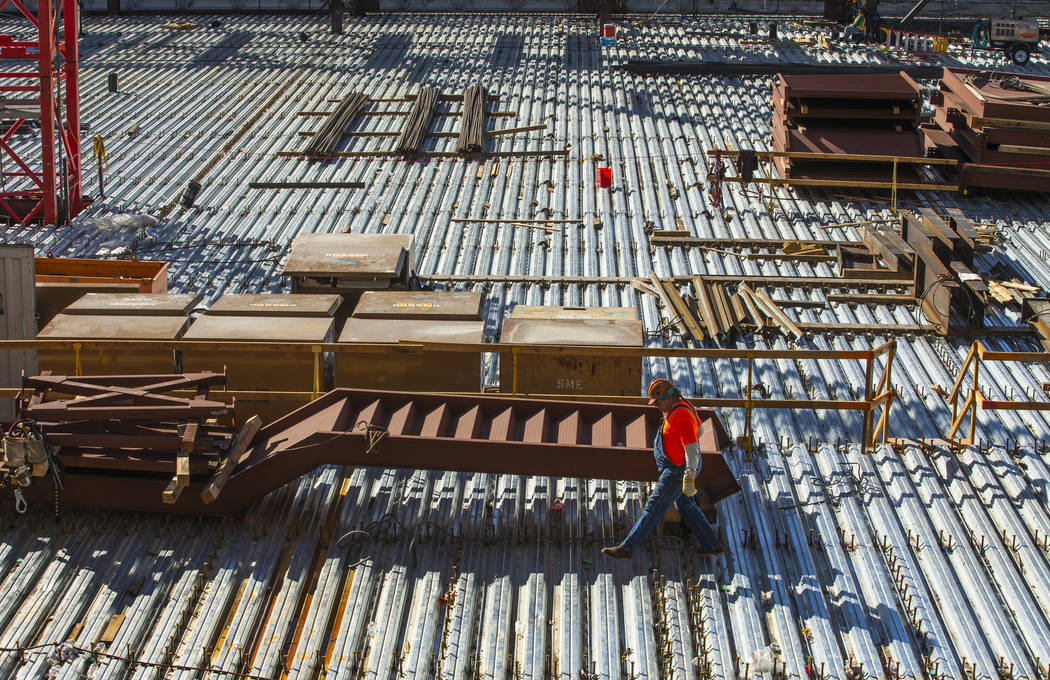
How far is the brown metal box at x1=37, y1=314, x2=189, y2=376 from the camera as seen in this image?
9.66m

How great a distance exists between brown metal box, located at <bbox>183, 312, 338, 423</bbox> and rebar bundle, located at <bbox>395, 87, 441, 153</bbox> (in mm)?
9769

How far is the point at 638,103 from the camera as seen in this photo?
2198 centimetres

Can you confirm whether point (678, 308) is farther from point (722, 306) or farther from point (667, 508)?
point (667, 508)

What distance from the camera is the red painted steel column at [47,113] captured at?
633 inches

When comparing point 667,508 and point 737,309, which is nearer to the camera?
point 667,508

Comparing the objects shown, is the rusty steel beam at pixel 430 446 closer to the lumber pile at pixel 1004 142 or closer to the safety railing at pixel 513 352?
the safety railing at pixel 513 352

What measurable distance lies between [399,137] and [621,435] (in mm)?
12353

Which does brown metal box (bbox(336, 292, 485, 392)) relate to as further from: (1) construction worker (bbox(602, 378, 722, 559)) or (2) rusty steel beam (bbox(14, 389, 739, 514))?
(1) construction worker (bbox(602, 378, 722, 559))

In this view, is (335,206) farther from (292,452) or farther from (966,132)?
(966,132)

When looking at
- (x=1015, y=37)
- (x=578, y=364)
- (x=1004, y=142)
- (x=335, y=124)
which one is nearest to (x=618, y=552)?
(x=578, y=364)

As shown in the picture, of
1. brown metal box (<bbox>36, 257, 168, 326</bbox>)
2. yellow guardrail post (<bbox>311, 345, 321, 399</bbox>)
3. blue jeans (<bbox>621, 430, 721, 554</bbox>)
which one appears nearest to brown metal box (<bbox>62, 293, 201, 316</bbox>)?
brown metal box (<bbox>36, 257, 168, 326</bbox>)

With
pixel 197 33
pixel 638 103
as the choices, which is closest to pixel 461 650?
pixel 638 103

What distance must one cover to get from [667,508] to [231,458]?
367 cm

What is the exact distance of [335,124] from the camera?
20.0 meters
